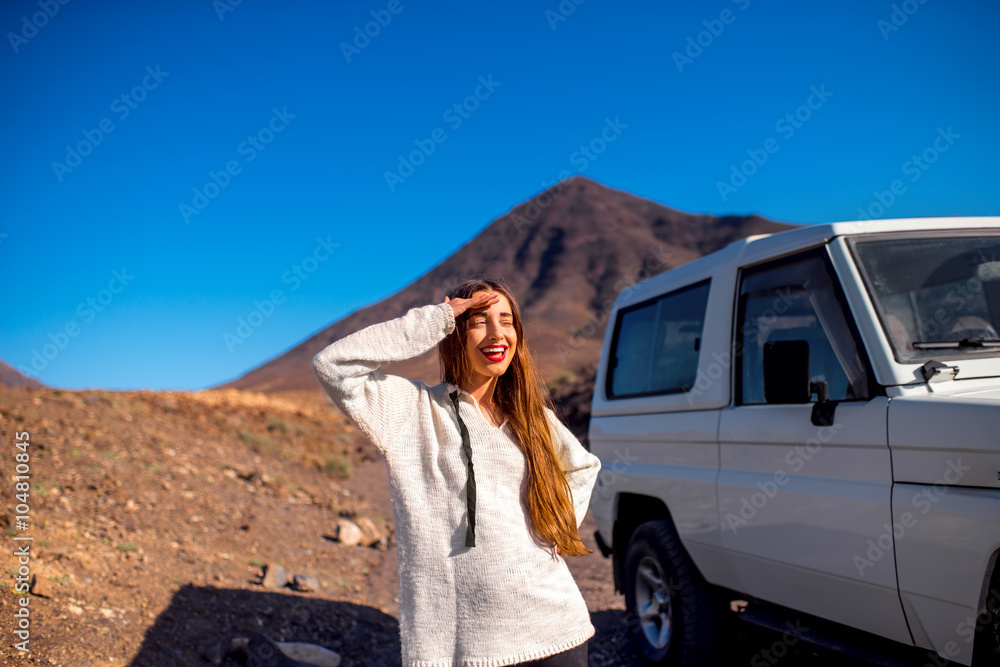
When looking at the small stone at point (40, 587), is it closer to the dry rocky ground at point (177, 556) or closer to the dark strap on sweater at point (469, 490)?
the dry rocky ground at point (177, 556)

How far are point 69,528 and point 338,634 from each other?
2.30 metres

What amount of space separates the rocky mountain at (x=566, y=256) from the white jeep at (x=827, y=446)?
55217 millimetres

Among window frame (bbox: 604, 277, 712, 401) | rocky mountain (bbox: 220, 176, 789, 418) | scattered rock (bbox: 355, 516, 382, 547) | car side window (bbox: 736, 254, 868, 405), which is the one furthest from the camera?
rocky mountain (bbox: 220, 176, 789, 418)

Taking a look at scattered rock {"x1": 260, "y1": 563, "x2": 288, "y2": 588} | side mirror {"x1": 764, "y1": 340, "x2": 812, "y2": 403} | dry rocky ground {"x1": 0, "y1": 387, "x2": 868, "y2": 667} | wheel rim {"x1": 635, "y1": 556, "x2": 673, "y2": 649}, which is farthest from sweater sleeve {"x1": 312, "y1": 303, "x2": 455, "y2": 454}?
scattered rock {"x1": 260, "y1": 563, "x2": 288, "y2": 588}

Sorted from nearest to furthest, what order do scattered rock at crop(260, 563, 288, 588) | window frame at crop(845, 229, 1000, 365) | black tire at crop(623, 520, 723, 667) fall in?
window frame at crop(845, 229, 1000, 365), black tire at crop(623, 520, 723, 667), scattered rock at crop(260, 563, 288, 588)

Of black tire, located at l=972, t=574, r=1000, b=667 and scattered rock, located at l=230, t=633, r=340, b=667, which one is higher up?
black tire, located at l=972, t=574, r=1000, b=667

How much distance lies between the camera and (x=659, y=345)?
182 inches

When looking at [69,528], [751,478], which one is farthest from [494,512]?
[69,528]

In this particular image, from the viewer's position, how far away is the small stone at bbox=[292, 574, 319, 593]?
654cm

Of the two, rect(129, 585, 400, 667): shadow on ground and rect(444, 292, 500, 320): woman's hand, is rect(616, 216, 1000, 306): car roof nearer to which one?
rect(444, 292, 500, 320): woman's hand

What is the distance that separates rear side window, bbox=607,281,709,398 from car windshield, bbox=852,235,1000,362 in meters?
1.07

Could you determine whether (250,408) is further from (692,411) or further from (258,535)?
(692,411)

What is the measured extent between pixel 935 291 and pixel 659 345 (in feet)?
5.52

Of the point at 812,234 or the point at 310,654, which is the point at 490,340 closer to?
the point at 812,234
